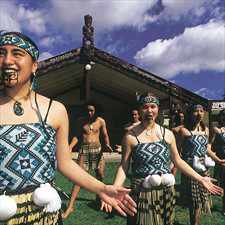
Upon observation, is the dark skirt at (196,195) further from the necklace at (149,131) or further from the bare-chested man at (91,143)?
the bare-chested man at (91,143)

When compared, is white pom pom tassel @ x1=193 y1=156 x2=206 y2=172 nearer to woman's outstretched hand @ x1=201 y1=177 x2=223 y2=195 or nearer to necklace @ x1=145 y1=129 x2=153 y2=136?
necklace @ x1=145 y1=129 x2=153 y2=136

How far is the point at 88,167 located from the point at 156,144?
4.38m

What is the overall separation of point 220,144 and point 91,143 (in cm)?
261

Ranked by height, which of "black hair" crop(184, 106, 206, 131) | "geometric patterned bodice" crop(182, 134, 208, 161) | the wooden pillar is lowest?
"geometric patterned bodice" crop(182, 134, 208, 161)

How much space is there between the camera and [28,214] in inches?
102

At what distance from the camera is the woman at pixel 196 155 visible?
6.86 meters

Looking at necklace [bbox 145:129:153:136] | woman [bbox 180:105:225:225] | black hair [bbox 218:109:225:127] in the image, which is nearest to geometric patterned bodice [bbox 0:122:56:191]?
necklace [bbox 145:129:153:136]

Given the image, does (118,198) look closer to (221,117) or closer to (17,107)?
(17,107)

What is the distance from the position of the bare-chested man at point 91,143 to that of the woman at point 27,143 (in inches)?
242

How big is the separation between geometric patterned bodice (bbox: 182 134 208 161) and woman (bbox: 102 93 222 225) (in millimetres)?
2135

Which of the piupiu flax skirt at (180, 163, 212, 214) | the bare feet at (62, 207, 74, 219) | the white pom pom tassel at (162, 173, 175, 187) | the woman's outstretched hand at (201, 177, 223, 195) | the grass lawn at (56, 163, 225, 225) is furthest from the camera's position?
the bare feet at (62, 207, 74, 219)

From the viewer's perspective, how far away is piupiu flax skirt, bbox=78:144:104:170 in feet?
29.7

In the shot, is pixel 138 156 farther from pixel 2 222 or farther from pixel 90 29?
pixel 90 29

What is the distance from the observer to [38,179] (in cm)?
255
